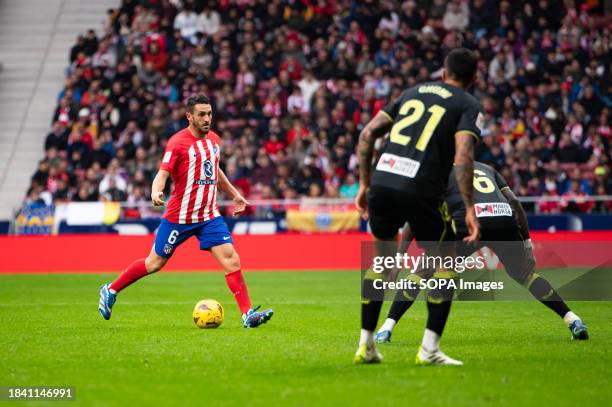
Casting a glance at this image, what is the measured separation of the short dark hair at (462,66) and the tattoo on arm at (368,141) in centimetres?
60

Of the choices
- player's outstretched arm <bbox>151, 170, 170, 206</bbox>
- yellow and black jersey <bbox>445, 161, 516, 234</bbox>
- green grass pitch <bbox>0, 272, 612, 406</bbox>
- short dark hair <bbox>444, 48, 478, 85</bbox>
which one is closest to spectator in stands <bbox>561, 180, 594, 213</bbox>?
green grass pitch <bbox>0, 272, 612, 406</bbox>

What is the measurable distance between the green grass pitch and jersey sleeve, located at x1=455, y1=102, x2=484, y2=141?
1.77 m

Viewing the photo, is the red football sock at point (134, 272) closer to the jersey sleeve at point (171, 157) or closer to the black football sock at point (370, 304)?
the jersey sleeve at point (171, 157)

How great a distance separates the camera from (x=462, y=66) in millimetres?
8086

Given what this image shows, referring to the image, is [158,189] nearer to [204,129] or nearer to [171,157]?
[171,157]

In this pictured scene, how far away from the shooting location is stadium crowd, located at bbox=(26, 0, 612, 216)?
84.2ft

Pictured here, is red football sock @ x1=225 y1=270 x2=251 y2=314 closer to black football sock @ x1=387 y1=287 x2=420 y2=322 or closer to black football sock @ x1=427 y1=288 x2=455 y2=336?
black football sock @ x1=387 y1=287 x2=420 y2=322

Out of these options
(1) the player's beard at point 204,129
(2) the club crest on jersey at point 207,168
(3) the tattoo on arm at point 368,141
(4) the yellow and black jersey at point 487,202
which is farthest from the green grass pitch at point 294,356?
(1) the player's beard at point 204,129

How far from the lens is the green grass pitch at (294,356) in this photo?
700 cm

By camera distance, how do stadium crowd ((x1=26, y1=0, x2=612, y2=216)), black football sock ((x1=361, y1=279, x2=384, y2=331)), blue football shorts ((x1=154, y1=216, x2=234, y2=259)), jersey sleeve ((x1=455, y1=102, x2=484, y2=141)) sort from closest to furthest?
jersey sleeve ((x1=455, y1=102, x2=484, y2=141))
black football sock ((x1=361, y1=279, x2=384, y2=331))
blue football shorts ((x1=154, y1=216, x2=234, y2=259))
stadium crowd ((x1=26, y1=0, x2=612, y2=216))

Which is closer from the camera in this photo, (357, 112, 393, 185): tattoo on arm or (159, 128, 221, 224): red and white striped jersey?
(357, 112, 393, 185): tattoo on arm

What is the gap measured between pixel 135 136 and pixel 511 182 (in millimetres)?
9704

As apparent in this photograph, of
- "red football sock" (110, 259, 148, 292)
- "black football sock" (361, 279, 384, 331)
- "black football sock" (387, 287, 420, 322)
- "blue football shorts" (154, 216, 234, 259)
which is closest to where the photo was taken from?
"black football sock" (361, 279, 384, 331)

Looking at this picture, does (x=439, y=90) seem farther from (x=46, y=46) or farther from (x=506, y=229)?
(x=46, y=46)
